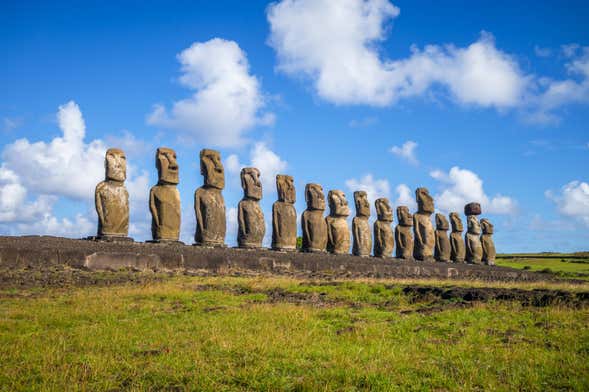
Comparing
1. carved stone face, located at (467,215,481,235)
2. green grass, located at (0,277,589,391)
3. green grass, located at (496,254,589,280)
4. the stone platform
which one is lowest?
green grass, located at (0,277,589,391)

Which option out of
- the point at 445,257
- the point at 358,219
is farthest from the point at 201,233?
the point at 445,257

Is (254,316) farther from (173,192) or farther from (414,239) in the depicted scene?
(414,239)

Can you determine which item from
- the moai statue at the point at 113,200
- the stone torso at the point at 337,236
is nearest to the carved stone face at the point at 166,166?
the moai statue at the point at 113,200

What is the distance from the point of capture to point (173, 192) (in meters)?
18.1

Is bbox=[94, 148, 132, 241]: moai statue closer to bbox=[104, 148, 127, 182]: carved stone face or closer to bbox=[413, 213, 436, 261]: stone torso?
bbox=[104, 148, 127, 182]: carved stone face

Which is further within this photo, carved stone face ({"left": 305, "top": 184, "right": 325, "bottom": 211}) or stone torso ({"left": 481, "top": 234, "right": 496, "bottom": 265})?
stone torso ({"left": 481, "top": 234, "right": 496, "bottom": 265})

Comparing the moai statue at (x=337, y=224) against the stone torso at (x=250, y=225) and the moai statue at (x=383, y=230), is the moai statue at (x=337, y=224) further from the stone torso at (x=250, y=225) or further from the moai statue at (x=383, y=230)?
the stone torso at (x=250, y=225)

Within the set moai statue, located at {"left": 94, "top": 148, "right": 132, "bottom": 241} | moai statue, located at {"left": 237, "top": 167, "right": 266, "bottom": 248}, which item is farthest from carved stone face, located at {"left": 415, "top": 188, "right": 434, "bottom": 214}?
moai statue, located at {"left": 94, "top": 148, "right": 132, "bottom": 241}

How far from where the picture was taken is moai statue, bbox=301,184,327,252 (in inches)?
917

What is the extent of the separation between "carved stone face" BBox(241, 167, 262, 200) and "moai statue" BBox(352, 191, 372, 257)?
6834 mm

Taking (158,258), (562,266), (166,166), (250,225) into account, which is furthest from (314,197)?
(562,266)

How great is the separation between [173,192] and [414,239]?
628 inches

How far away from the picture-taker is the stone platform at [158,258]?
40.5ft

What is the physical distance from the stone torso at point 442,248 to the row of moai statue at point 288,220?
5cm
